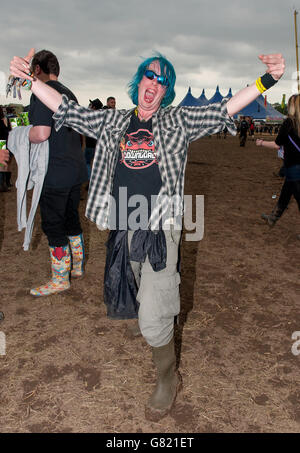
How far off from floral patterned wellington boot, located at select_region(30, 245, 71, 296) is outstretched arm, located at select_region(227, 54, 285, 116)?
251 cm

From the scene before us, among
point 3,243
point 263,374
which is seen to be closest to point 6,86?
point 263,374

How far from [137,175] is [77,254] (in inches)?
94.5

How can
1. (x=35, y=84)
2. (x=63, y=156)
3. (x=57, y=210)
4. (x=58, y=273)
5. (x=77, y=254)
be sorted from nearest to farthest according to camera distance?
(x=35, y=84)
(x=63, y=156)
(x=57, y=210)
(x=58, y=273)
(x=77, y=254)

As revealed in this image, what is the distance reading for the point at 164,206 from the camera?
7.91 ft

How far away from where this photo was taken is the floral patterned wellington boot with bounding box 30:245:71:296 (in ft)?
13.4

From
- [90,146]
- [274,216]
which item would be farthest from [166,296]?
[90,146]

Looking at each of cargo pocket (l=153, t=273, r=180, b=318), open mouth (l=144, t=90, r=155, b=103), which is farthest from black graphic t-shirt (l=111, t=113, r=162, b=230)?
cargo pocket (l=153, t=273, r=180, b=318)

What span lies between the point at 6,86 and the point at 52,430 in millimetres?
2388

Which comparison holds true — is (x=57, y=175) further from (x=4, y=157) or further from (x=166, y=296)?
(x=166, y=296)

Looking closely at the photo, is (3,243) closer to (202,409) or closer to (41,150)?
(41,150)

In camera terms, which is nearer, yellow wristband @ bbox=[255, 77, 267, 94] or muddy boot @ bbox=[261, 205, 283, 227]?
yellow wristband @ bbox=[255, 77, 267, 94]

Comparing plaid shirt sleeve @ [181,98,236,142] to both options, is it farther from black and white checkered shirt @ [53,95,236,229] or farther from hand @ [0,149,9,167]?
hand @ [0,149,9,167]

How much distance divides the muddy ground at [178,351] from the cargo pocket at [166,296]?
83cm

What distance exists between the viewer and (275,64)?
7.20ft
